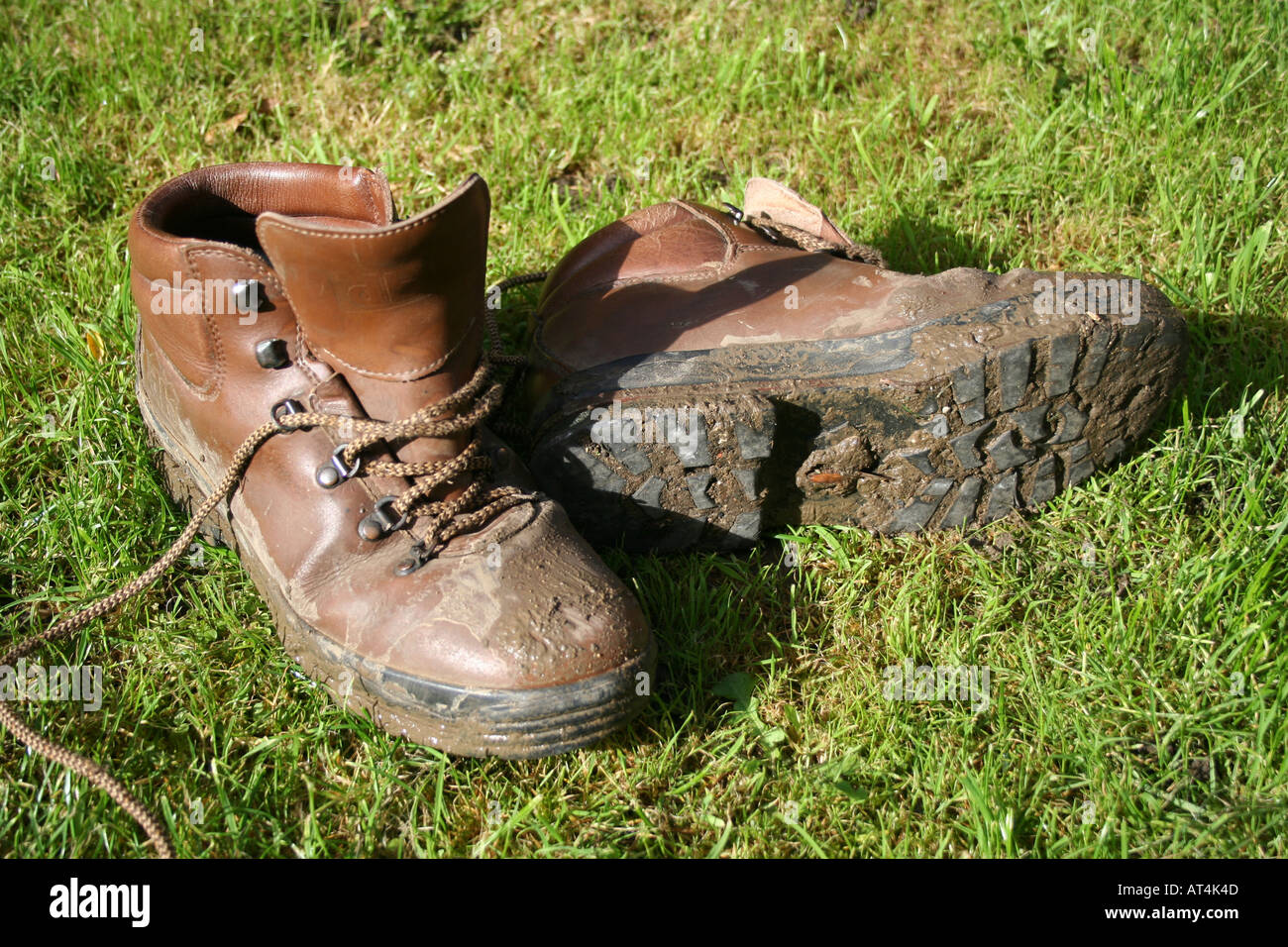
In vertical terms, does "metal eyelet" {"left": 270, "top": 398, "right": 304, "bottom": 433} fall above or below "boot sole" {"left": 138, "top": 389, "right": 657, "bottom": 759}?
above

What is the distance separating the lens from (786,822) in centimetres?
210

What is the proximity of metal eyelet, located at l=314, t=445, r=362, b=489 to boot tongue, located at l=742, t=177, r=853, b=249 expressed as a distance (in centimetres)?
139

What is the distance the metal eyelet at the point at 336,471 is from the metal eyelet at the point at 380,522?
8 centimetres

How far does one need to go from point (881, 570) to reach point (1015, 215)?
58.5 inches

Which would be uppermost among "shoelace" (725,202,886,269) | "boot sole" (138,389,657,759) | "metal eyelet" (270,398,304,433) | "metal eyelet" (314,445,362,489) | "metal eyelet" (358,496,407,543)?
"shoelace" (725,202,886,269)

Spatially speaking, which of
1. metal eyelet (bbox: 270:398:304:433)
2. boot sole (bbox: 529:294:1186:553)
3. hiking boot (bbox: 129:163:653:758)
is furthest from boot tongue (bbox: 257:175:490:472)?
boot sole (bbox: 529:294:1186:553)

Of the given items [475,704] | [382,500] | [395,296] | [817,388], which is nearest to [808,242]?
[817,388]

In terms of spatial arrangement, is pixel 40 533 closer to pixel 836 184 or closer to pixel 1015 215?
pixel 836 184

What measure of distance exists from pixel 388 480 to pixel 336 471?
0.34 ft

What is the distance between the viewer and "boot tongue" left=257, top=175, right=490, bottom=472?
196cm

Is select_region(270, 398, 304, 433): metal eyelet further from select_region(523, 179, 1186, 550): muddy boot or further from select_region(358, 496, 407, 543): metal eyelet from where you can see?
select_region(523, 179, 1186, 550): muddy boot

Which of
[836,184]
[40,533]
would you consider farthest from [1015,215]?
[40,533]

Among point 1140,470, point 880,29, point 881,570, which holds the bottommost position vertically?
point 881,570

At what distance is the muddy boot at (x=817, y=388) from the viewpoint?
2.37 meters
